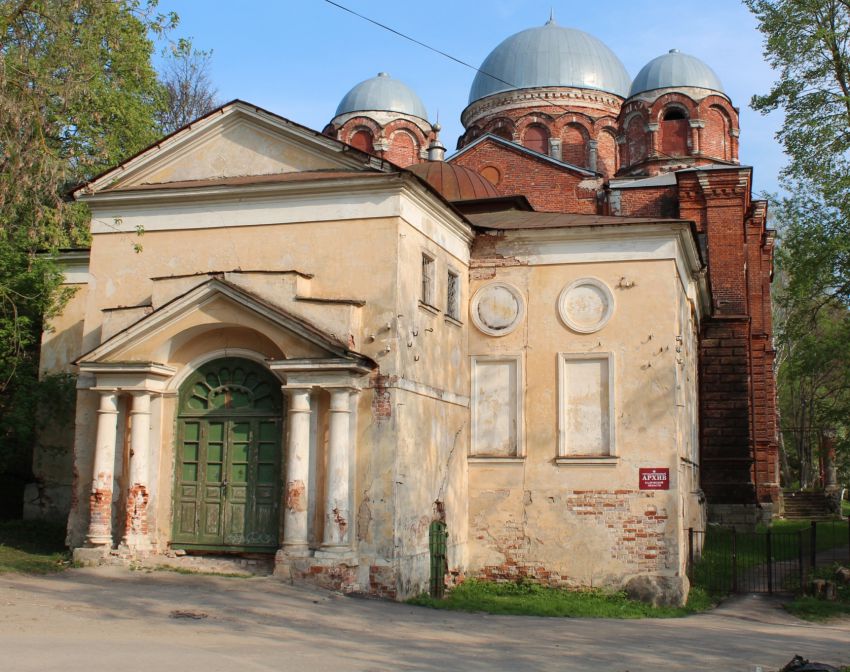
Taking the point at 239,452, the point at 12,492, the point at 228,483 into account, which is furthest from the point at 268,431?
the point at 12,492

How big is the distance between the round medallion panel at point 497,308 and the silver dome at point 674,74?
1967 centimetres

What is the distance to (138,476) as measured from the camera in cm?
1378

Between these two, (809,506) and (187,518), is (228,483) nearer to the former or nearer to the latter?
(187,518)

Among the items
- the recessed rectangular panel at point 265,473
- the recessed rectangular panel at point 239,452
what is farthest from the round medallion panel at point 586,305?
the recessed rectangular panel at point 239,452

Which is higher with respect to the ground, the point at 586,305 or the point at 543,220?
the point at 543,220

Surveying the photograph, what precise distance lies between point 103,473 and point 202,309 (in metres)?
2.74

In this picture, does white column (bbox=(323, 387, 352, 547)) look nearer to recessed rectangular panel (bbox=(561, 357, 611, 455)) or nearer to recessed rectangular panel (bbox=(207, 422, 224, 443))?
recessed rectangular panel (bbox=(207, 422, 224, 443))

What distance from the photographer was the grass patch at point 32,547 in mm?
13352

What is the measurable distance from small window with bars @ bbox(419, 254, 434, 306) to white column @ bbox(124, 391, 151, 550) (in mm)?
4316

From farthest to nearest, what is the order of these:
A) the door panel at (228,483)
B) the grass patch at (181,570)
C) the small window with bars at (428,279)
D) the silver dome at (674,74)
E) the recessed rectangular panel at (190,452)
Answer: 1. the silver dome at (674,74)
2. the small window with bars at (428,279)
3. the recessed rectangular panel at (190,452)
4. the door panel at (228,483)
5. the grass patch at (181,570)

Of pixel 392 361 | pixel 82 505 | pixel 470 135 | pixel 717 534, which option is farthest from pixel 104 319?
pixel 470 135

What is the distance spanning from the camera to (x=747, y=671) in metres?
9.26

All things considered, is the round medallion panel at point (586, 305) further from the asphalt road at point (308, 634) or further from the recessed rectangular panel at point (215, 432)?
the recessed rectangular panel at point (215, 432)

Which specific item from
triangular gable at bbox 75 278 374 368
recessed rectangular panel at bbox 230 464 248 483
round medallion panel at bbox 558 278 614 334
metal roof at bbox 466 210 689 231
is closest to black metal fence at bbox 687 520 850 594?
round medallion panel at bbox 558 278 614 334
